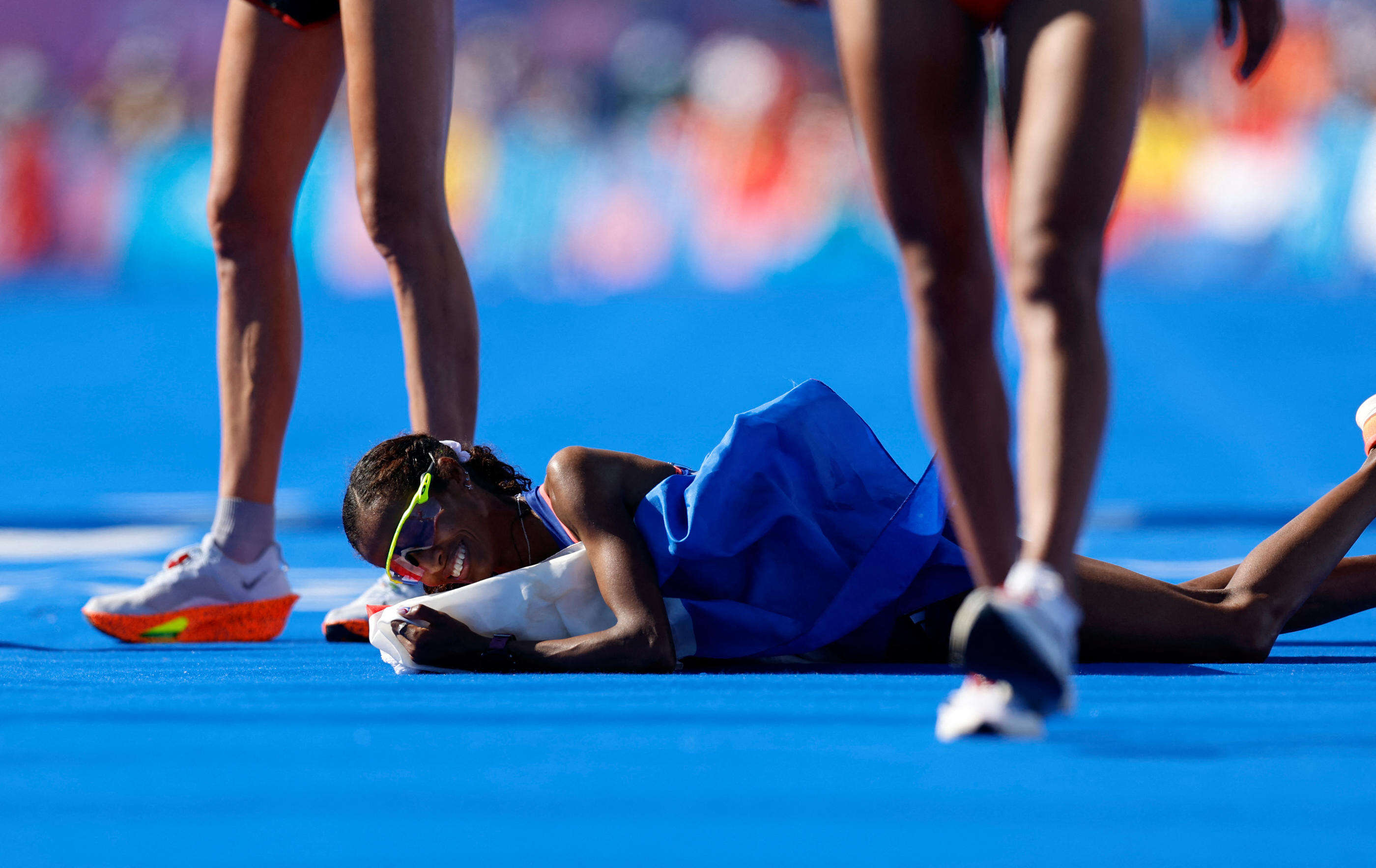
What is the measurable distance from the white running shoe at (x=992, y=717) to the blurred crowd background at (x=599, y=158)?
8004 mm

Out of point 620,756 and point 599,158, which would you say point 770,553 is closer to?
point 620,756

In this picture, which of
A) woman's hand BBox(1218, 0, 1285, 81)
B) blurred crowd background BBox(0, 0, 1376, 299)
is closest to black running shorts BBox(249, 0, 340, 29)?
woman's hand BBox(1218, 0, 1285, 81)

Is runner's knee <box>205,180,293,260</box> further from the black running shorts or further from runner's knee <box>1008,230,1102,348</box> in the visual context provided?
runner's knee <box>1008,230,1102,348</box>

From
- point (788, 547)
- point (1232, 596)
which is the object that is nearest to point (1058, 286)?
point (788, 547)

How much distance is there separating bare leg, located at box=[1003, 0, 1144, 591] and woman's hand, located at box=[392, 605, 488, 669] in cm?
85

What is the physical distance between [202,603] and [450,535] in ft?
2.03

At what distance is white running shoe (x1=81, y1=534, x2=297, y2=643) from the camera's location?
2410 millimetres

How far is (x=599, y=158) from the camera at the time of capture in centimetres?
948

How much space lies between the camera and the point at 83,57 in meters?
9.73

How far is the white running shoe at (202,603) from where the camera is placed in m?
2.41

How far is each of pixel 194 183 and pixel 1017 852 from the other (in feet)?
30.4

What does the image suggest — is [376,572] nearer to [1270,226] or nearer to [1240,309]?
[1240,309]

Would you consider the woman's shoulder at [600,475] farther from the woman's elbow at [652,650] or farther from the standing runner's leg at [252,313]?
the standing runner's leg at [252,313]

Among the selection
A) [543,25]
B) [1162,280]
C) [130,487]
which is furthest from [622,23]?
[130,487]
